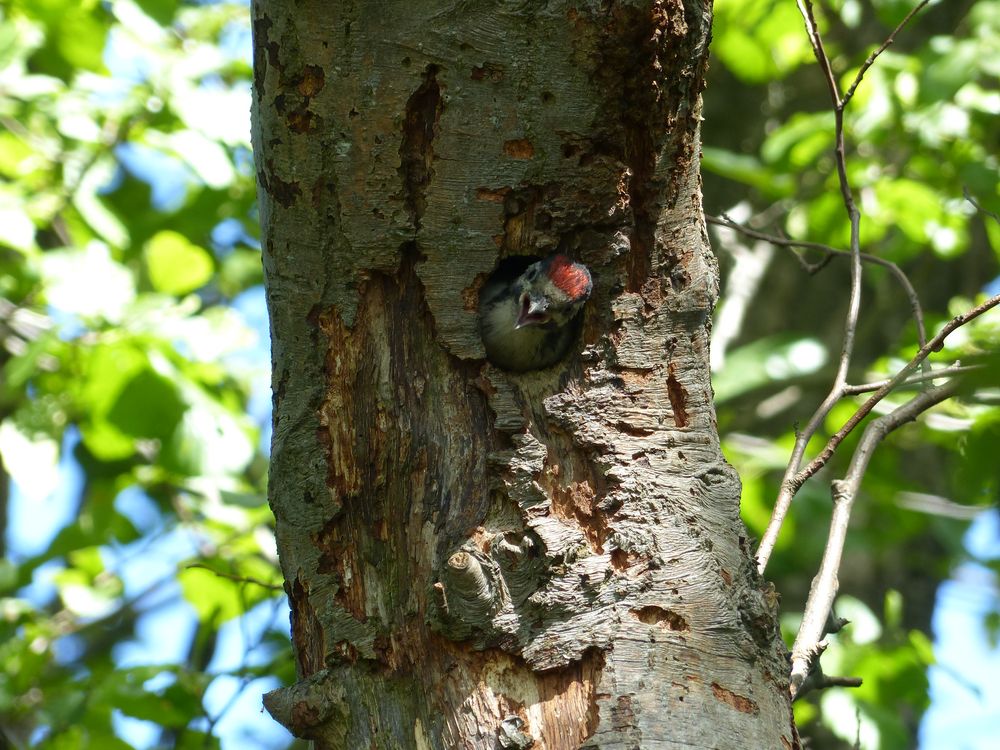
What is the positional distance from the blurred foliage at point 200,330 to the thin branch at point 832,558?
622 mm

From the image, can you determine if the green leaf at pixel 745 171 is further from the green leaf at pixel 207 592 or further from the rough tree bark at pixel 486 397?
the green leaf at pixel 207 592

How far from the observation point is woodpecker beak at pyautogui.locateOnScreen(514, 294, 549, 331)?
2773mm

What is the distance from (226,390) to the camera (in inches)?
196

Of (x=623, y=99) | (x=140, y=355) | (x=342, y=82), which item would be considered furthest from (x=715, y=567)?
(x=140, y=355)

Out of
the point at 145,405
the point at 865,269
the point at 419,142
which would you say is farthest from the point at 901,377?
the point at 865,269

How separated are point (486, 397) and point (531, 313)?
64 cm

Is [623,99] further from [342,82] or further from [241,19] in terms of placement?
[241,19]

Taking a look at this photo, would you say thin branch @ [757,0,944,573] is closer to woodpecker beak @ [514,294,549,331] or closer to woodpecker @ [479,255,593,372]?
woodpecker @ [479,255,593,372]

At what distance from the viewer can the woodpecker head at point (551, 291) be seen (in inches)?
97.3

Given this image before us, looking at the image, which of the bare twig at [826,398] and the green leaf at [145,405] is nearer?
the bare twig at [826,398]

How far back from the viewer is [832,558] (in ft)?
7.59

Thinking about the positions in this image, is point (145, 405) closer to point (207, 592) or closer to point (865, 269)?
point (207, 592)

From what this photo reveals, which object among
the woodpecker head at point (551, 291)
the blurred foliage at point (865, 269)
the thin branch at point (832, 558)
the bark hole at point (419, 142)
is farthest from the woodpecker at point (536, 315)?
the blurred foliage at point (865, 269)

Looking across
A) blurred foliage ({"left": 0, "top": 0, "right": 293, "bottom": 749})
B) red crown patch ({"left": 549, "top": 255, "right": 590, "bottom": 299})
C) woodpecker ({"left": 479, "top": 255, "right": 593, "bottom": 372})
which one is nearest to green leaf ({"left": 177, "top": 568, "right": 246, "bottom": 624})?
blurred foliage ({"left": 0, "top": 0, "right": 293, "bottom": 749})
